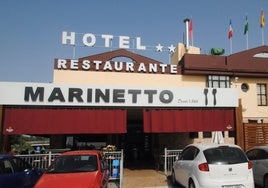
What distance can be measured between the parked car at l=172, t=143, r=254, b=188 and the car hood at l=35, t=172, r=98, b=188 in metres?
3.03

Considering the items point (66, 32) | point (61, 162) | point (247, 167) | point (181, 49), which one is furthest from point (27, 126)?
point (181, 49)

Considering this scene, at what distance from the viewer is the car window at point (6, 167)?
8406 millimetres

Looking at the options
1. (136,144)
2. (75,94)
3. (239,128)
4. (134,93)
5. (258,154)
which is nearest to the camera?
(258,154)

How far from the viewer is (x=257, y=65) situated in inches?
871

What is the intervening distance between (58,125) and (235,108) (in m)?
8.86

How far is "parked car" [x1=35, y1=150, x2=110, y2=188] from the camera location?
7.86 metres

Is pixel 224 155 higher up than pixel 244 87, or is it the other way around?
pixel 244 87

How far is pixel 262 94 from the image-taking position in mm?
22078

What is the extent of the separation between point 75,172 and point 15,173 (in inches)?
69.8

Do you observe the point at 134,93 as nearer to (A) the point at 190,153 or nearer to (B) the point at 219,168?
(A) the point at 190,153

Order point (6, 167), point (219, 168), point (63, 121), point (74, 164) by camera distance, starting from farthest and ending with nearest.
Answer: point (63, 121), point (74, 164), point (219, 168), point (6, 167)

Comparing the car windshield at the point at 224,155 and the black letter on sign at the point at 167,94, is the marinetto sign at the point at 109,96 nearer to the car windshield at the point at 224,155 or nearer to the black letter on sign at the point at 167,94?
the black letter on sign at the point at 167,94

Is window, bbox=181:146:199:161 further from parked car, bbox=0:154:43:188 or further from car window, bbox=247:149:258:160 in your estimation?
parked car, bbox=0:154:43:188

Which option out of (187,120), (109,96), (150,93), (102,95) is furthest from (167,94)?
(102,95)
